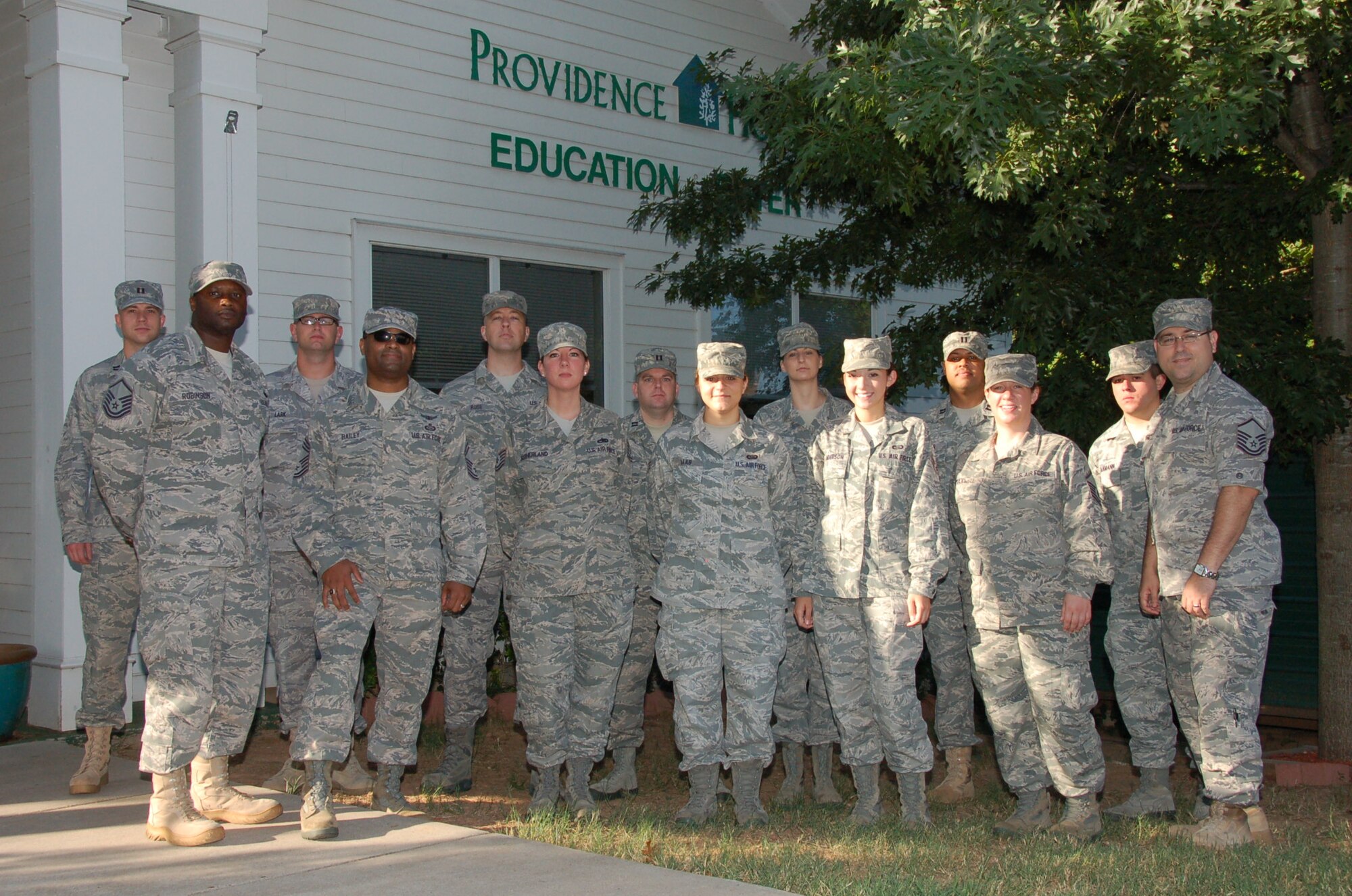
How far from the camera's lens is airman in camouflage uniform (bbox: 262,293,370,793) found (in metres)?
5.57

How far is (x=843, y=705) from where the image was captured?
5.32m

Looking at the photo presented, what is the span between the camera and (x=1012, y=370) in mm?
5250

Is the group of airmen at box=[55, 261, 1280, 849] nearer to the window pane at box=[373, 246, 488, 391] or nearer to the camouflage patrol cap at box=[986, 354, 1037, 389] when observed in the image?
the camouflage patrol cap at box=[986, 354, 1037, 389]

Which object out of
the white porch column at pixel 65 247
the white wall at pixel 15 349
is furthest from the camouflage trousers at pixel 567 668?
the white wall at pixel 15 349

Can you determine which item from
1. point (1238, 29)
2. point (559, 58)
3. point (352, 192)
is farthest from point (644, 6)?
point (1238, 29)

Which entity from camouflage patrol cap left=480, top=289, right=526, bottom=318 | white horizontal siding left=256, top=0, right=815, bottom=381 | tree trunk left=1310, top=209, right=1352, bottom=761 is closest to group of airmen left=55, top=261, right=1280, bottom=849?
camouflage patrol cap left=480, top=289, right=526, bottom=318

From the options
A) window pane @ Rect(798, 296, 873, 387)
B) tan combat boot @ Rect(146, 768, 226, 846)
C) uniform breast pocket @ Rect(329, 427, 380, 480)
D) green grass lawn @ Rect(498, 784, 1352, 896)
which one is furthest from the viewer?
window pane @ Rect(798, 296, 873, 387)

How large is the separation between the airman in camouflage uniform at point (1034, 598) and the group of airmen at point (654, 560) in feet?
0.05

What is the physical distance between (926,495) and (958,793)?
164 cm

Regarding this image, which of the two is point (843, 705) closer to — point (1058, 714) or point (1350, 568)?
point (1058, 714)

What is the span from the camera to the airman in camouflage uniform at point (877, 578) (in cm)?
521

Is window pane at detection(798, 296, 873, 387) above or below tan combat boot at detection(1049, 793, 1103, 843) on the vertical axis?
above

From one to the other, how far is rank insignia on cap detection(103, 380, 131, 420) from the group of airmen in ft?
0.04

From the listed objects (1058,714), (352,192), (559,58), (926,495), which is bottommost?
(1058,714)
